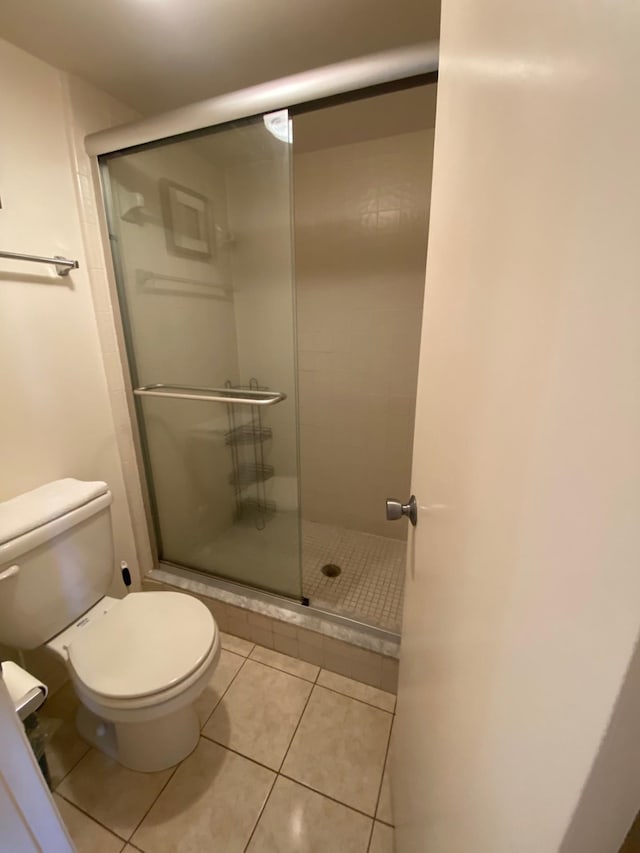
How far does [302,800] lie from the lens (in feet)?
3.38

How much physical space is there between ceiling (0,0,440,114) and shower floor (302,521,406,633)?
→ 6.56 ft

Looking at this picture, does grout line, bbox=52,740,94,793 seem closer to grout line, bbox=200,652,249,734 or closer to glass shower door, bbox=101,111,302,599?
grout line, bbox=200,652,249,734

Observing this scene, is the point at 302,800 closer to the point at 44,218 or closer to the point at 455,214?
the point at 455,214

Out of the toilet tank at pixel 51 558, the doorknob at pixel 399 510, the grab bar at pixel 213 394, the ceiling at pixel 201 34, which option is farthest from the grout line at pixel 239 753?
the ceiling at pixel 201 34

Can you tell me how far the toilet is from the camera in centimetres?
94

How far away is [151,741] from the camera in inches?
42.5

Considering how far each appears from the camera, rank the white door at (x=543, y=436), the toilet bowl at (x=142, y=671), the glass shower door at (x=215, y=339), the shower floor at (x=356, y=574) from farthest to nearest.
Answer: the shower floor at (x=356, y=574) < the glass shower door at (x=215, y=339) < the toilet bowl at (x=142, y=671) < the white door at (x=543, y=436)

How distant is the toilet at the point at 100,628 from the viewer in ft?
3.09

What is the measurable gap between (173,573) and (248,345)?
1.18m

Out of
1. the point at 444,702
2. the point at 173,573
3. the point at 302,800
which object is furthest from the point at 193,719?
the point at 444,702

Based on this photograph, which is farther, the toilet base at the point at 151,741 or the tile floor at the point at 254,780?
the toilet base at the point at 151,741

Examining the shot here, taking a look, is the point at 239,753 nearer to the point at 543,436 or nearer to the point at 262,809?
the point at 262,809

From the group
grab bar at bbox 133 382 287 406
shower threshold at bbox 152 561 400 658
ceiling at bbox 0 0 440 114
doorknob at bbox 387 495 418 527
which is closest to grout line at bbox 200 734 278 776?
shower threshold at bbox 152 561 400 658

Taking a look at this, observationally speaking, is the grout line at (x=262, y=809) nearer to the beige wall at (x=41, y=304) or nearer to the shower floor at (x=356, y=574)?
the shower floor at (x=356, y=574)
